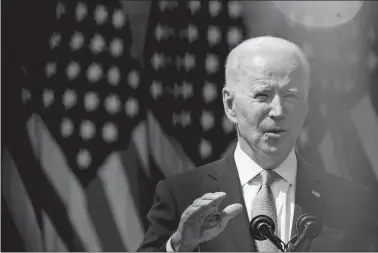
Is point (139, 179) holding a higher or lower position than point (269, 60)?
lower

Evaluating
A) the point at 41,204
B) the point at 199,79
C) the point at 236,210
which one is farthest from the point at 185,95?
the point at 41,204

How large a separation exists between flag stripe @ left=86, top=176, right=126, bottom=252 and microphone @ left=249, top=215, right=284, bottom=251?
0.74 m

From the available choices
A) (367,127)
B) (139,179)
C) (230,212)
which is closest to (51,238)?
(139,179)

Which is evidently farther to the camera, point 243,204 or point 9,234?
point 9,234

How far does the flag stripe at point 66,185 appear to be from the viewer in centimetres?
348

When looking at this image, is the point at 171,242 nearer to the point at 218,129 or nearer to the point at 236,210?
the point at 236,210

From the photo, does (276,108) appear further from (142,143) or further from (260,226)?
(142,143)

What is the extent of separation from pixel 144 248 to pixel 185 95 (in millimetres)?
878

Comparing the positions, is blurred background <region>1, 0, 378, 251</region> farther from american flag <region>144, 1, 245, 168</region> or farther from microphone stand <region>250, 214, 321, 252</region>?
microphone stand <region>250, 214, 321, 252</region>

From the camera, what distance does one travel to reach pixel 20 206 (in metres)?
3.53

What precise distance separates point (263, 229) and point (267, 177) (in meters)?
0.33

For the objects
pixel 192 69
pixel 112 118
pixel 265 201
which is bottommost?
pixel 265 201

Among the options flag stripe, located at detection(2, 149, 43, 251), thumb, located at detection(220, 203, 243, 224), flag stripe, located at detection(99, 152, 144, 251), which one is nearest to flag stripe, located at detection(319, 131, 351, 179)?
thumb, located at detection(220, 203, 243, 224)

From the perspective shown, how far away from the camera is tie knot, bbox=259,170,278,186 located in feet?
11.1
